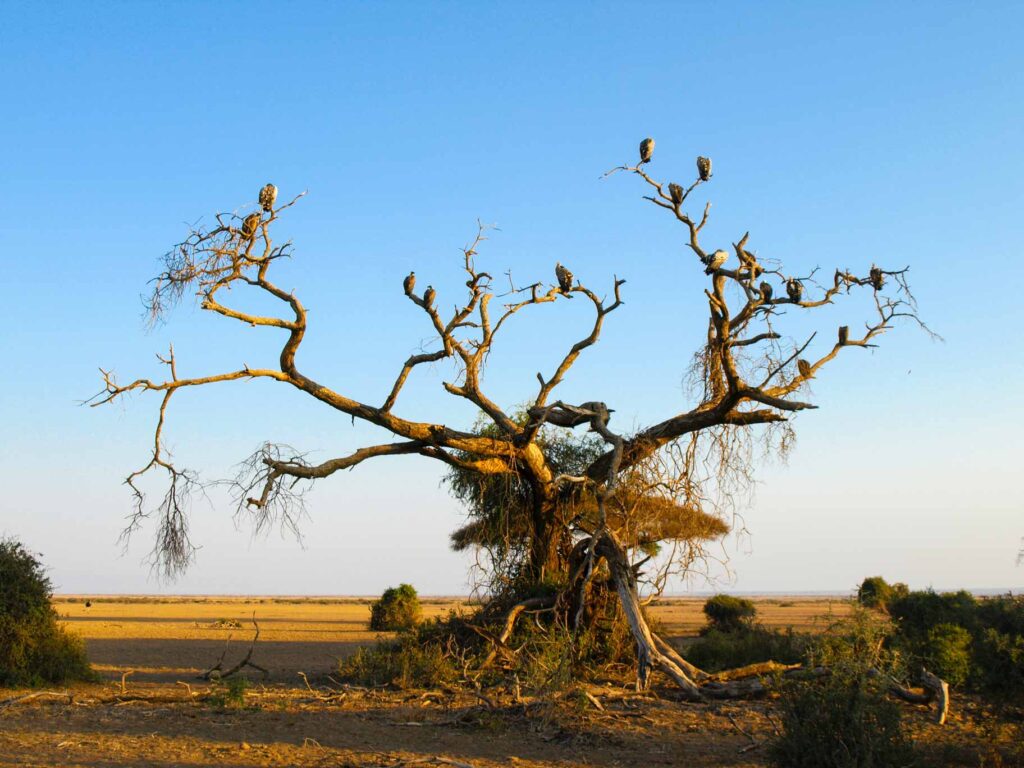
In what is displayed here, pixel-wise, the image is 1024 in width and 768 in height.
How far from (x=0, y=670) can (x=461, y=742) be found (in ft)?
27.7

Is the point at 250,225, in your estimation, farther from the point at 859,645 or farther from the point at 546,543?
the point at 859,645

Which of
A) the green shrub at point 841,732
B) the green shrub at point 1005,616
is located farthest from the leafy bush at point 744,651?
the green shrub at point 841,732

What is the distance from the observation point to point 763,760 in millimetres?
8922

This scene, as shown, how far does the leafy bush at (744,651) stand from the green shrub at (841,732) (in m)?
7.93

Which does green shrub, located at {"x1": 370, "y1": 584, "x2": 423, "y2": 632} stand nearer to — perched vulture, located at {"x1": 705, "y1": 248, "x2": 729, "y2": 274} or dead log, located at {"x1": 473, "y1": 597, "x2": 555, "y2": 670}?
dead log, located at {"x1": 473, "y1": 597, "x2": 555, "y2": 670}

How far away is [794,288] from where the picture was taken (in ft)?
44.5

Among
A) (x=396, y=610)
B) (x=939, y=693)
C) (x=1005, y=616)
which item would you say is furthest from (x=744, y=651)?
(x=396, y=610)

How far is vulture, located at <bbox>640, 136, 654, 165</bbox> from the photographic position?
14.0 meters

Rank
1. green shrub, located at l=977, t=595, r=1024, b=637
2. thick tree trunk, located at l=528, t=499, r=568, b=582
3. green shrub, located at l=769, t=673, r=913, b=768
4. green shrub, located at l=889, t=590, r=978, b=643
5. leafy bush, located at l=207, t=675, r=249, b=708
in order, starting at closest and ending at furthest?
1. green shrub, located at l=769, t=673, r=913, b=768
2. green shrub, located at l=977, t=595, r=1024, b=637
3. leafy bush, located at l=207, t=675, r=249, b=708
4. thick tree trunk, located at l=528, t=499, r=568, b=582
5. green shrub, located at l=889, t=590, r=978, b=643

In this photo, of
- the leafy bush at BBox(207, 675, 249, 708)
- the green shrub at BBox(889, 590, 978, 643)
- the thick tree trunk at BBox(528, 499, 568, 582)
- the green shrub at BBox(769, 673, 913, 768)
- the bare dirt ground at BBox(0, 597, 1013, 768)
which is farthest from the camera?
the green shrub at BBox(889, 590, 978, 643)

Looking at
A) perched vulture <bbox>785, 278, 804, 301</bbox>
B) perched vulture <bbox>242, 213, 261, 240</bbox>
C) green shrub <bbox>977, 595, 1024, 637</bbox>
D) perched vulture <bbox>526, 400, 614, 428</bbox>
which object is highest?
perched vulture <bbox>242, 213, 261, 240</bbox>

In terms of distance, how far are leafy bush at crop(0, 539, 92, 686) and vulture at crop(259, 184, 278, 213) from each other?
712cm

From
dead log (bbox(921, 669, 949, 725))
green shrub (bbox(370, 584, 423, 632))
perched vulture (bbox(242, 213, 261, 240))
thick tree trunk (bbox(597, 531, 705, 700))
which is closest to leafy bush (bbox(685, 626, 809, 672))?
thick tree trunk (bbox(597, 531, 705, 700))

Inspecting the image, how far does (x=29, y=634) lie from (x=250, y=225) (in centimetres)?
726
